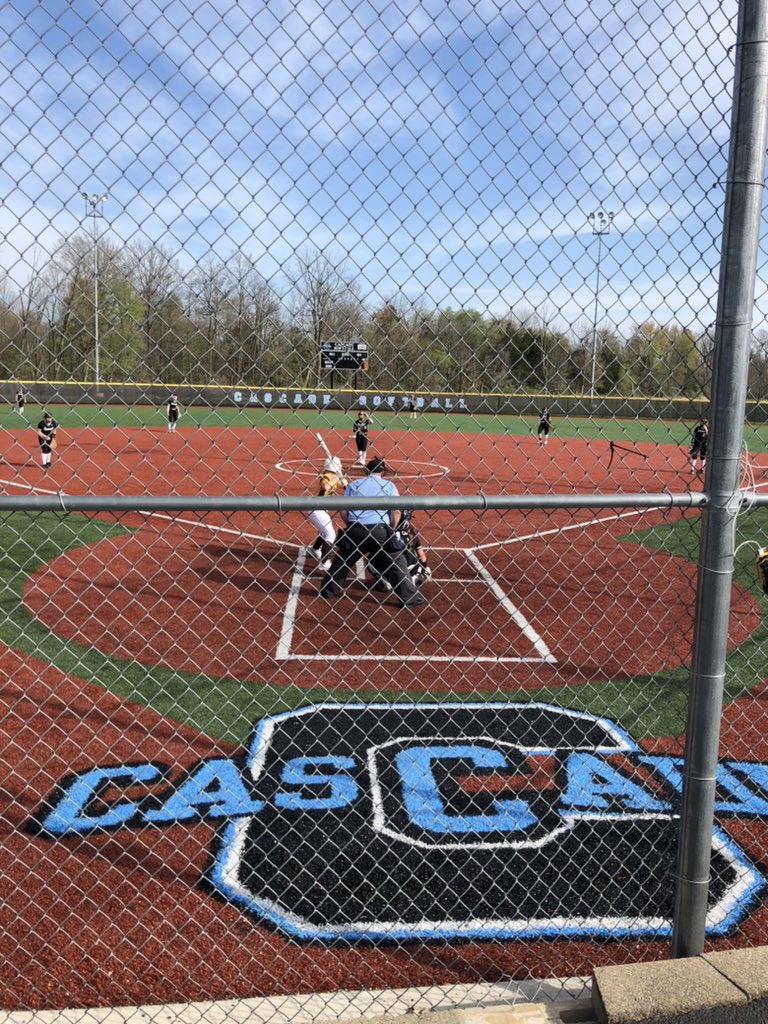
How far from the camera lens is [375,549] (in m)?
10.1

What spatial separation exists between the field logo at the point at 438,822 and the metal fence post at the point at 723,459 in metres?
1.30

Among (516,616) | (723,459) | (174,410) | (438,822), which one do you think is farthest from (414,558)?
(174,410)

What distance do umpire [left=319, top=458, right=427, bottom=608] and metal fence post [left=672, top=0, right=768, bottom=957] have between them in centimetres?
→ 622

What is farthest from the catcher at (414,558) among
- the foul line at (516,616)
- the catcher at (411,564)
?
the foul line at (516,616)

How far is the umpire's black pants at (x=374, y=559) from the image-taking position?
974 cm

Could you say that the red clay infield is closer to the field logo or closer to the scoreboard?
the field logo

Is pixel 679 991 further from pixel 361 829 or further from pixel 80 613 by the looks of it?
pixel 80 613

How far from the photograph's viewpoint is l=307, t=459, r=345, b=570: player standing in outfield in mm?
10625

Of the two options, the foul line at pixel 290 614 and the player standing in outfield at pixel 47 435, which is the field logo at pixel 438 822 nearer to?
the foul line at pixel 290 614

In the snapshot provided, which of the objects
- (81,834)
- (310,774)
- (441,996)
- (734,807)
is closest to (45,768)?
(81,834)

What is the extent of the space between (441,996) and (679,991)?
3.53 feet

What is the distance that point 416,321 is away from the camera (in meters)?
3.63

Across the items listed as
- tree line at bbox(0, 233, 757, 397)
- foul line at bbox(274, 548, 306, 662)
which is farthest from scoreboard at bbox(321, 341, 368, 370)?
foul line at bbox(274, 548, 306, 662)

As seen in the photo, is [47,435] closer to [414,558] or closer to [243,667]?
[414,558]
